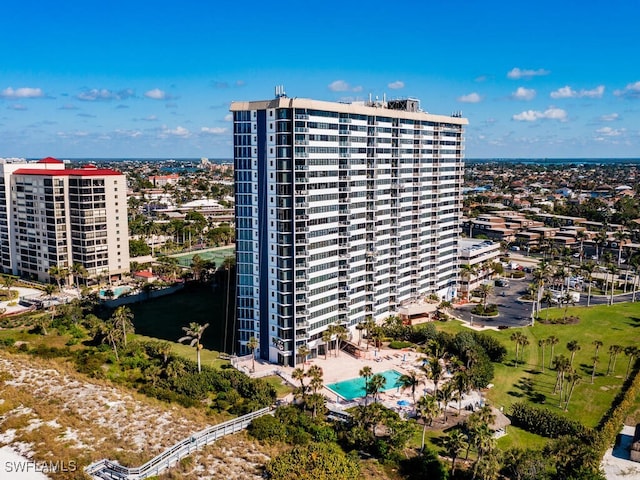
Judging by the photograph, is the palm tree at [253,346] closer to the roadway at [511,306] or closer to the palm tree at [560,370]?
the palm tree at [560,370]

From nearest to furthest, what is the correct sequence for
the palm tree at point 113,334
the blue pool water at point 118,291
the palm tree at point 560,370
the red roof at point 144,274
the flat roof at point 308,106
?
the palm tree at point 560,370
the flat roof at point 308,106
the palm tree at point 113,334
the blue pool water at point 118,291
the red roof at point 144,274

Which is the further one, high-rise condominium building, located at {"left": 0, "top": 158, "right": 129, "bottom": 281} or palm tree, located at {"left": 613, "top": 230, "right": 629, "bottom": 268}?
palm tree, located at {"left": 613, "top": 230, "right": 629, "bottom": 268}

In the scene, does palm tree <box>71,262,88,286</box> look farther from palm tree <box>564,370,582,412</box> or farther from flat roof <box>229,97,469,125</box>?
palm tree <box>564,370,582,412</box>

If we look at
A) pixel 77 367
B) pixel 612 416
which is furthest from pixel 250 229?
pixel 612 416

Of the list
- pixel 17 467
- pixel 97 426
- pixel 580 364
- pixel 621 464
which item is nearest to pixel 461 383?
pixel 621 464

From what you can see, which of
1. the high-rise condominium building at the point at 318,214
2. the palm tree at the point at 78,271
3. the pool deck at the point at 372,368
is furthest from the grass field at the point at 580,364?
the palm tree at the point at 78,271

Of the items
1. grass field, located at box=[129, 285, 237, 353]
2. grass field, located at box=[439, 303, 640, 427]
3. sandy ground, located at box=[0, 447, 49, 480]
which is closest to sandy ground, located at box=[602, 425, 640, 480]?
→ grass field, located at box=[439, 303, 640, 427]
